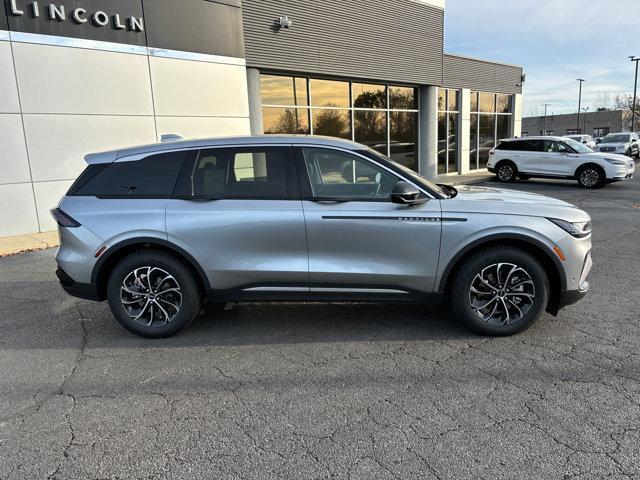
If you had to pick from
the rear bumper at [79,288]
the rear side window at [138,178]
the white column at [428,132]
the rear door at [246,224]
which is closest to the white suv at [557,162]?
the white column at [428,132]

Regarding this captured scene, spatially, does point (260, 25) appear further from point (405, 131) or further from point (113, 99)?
point (405, 131)

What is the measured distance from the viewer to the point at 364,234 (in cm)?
414

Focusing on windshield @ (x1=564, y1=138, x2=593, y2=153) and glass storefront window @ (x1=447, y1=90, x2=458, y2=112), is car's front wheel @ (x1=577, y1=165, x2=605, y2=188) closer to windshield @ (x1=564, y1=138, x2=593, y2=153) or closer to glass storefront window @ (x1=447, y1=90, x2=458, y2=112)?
windshield @ (x1=564, y1=138, x2=593, y2=153)

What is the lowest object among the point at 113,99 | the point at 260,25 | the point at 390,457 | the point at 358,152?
the point at 390,457

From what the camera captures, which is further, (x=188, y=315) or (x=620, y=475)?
(x=188, y=315)

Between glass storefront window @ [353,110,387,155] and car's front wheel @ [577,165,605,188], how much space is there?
6.74 metres

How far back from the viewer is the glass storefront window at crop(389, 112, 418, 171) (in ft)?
60.5

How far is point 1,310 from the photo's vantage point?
17.6 ft

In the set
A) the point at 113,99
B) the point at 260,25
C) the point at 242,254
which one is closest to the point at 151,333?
the point at 242,254

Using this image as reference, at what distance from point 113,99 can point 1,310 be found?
6310mm

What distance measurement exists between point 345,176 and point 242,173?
0.93 metres

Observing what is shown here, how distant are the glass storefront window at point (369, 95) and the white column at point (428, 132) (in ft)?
7.53

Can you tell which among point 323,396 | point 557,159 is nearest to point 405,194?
point 323,396

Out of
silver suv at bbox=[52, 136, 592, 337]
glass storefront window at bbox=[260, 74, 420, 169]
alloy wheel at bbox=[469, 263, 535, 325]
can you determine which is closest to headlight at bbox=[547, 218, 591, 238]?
silver suv at bbox=[52, 136, 592, 337]
